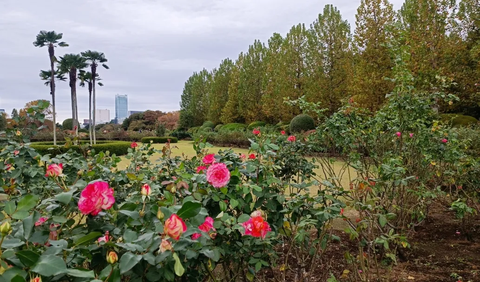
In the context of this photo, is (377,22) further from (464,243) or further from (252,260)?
(252,260)

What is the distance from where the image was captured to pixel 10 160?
1.80 meters

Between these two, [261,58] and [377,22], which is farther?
[261,58]

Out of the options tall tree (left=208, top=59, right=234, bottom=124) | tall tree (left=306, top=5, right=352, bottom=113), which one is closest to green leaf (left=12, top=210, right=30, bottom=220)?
tall tree (left=306, top=5, right=352, bottom=113)

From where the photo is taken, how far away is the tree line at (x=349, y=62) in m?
11.9

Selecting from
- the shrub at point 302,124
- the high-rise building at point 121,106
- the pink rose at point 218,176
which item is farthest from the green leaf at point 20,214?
the high-rise building at point 121,106

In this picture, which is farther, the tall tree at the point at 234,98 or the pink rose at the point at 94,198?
the tall tree at the point at 234,98

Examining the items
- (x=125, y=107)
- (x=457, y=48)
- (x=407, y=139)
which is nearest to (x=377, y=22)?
(x=457, y=48)

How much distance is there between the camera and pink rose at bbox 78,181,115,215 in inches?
32.2

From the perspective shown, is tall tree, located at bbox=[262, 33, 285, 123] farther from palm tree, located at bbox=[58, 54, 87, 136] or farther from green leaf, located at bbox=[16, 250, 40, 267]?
green leaf, located at bbox=[16, 250, 40, 267]

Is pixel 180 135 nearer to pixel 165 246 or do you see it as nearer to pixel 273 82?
pixel 273 82

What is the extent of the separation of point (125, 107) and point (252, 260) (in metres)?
86.9

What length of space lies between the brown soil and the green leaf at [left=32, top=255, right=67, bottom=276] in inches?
51.8

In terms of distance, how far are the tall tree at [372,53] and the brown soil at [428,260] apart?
359 inches

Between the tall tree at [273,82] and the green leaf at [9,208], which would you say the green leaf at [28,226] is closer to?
the green leaf at [9,208]
